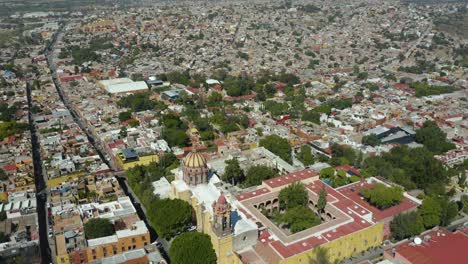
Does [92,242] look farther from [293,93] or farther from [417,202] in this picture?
[293,93]

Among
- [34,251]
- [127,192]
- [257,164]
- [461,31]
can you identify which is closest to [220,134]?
[257,164]

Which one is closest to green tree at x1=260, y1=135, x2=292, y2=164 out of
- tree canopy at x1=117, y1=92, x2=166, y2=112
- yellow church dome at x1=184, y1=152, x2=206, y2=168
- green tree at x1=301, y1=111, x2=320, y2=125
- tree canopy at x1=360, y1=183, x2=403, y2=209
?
tree canopy at x1=360, y1=183, x2=403, y2=209

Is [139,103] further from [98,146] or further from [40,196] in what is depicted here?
[40,196]

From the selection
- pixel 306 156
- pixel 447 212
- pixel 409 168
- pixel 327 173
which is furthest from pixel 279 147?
pixel 447 212

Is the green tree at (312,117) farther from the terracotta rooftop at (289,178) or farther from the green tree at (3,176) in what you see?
the green tree at (3,176)

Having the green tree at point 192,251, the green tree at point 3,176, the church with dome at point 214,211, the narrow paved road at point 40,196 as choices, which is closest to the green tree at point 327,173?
the church with dome at point 214,211

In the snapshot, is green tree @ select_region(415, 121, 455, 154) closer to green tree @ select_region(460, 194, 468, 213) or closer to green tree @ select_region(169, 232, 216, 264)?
green tree @ select_region(460, 194, 468, 213)
